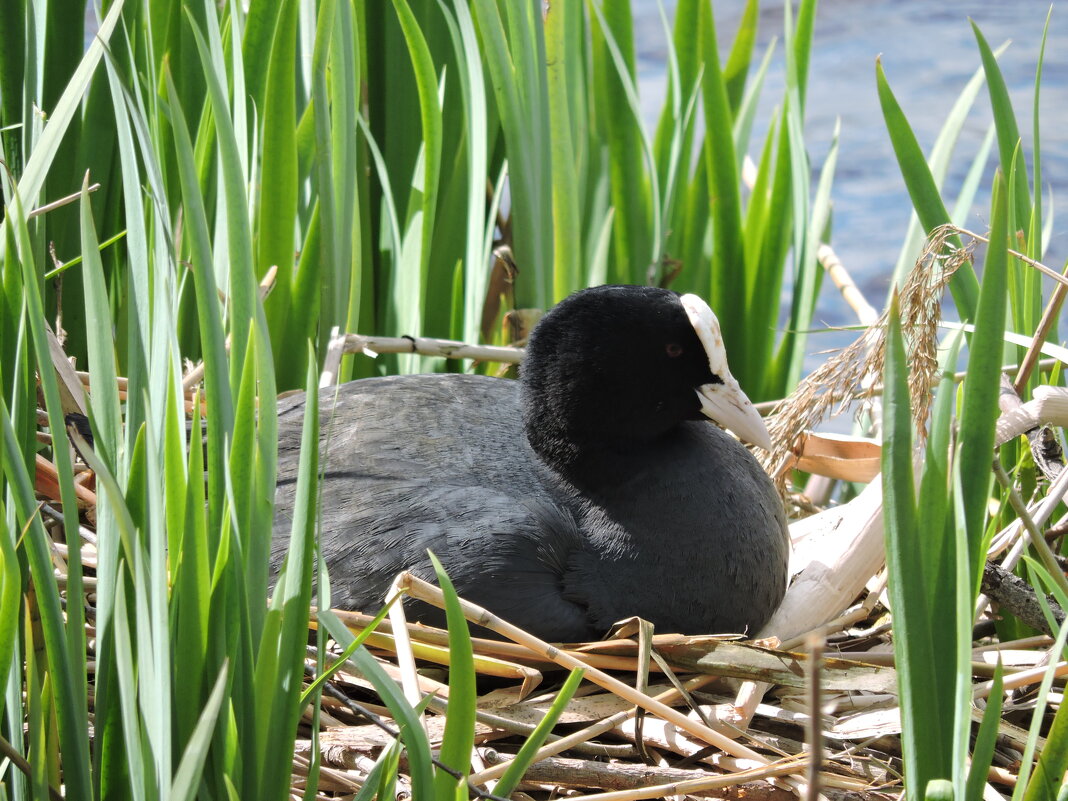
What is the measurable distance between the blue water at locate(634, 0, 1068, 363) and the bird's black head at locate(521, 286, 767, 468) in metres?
1.72

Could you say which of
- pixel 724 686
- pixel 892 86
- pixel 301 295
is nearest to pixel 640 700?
pixel 724 686

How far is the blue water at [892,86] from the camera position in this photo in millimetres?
3557

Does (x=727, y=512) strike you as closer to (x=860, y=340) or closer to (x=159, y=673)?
(x=860, y=340)

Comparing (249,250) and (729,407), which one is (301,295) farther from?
(249,250)

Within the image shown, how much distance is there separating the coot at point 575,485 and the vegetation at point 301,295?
0.13 meters

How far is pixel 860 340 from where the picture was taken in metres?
1.31

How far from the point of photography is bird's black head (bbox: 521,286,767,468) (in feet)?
4.66

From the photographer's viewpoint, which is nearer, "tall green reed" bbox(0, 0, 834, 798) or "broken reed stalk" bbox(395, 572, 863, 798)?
"tall green reed" bbox(0, 0, 834, 798)

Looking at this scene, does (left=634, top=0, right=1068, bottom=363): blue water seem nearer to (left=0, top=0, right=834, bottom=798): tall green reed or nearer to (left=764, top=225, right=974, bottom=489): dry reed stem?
(left=0, top=0, right=834, bottom=798): tall green reed

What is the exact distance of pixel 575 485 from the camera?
146 cm

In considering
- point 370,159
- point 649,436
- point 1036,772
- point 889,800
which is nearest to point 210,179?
point 370,159

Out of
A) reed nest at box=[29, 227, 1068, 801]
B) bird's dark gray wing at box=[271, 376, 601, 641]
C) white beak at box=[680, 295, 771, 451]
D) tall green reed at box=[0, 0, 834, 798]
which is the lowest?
reed nest at box=[29, 227, 1068, 801]

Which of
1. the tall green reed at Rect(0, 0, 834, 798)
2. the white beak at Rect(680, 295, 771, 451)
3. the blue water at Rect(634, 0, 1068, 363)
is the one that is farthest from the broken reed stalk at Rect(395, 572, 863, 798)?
the blue water at Rect(634, 0, 1068, 363)

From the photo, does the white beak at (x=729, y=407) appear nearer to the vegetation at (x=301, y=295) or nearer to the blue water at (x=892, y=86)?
the vegetation at (x=301, y=295)
